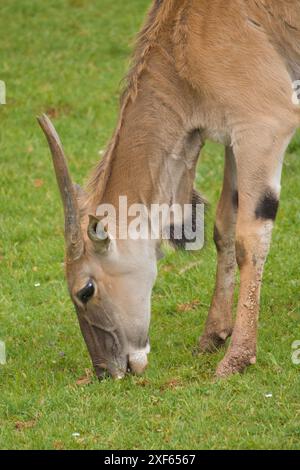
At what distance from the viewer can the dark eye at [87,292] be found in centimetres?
684

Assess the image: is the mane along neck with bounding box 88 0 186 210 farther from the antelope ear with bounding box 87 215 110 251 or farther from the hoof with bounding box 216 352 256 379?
the hoof with bounding box 216 352 256 379

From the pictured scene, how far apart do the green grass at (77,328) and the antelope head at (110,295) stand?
0.60ft

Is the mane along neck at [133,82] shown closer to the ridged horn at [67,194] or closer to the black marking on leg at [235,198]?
the ridged horn at [67,194]

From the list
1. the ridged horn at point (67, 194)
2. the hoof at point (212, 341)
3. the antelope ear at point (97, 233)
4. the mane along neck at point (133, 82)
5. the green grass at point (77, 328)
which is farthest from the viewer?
the hoof at point (212, 341)

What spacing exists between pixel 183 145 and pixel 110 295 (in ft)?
3.61

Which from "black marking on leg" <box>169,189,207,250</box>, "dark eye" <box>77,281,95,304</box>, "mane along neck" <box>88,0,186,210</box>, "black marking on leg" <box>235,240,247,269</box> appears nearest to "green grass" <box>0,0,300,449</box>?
"black marking on leg" <box>169,189,207,250</box>

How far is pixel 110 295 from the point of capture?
6.90 meters

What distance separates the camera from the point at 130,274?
6.96m

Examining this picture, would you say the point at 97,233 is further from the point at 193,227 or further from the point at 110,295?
the point at 193,227

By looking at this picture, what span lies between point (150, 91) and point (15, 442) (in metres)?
2.42

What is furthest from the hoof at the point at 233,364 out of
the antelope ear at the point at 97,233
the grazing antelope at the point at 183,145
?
the antelope ear at the point at 97,233

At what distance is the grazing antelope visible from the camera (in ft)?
22.3

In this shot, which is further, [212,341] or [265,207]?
[212,341]

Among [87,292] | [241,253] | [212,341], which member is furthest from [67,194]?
[212,341]
